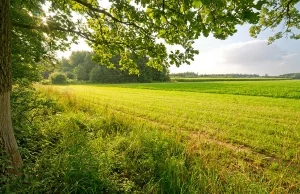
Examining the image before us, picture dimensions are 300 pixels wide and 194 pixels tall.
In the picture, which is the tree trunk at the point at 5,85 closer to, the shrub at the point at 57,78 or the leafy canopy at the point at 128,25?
the leafy canopy at the point at 128,25

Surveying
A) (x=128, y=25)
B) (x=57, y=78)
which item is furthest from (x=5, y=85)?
(x=57, y=78)

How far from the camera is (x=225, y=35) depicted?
3.86 metres

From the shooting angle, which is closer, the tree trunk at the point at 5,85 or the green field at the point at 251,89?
the tree trunk at the point at 5,85

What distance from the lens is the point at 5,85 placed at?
276 cm

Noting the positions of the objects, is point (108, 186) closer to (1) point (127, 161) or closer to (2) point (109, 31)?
(1) point (127, 161)

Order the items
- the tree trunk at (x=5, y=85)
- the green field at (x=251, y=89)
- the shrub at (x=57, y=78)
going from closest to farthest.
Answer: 1. the tree trunk at (x=5, y=85)
2. the green field at (x=251, y=89)
3. the shrub at (x=57, y=78)

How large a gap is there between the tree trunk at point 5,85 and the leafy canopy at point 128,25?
85.7 inches

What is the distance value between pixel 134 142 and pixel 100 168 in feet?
4.98

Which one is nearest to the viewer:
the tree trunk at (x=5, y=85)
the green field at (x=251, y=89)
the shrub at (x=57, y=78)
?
the tree trunk at (x=5, y=85)

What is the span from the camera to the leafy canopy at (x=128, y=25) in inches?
136

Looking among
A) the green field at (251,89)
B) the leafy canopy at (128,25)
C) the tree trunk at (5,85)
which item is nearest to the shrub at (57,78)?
the green field at (251,89)

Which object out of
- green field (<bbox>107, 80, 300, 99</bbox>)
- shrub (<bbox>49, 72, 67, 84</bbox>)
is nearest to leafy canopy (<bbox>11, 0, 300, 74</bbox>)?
green field (<bbox>107, 80, 300, 99</bbox>)

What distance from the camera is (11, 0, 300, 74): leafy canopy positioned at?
3454 millimetres

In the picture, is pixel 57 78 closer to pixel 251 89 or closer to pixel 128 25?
pixel 251 89
